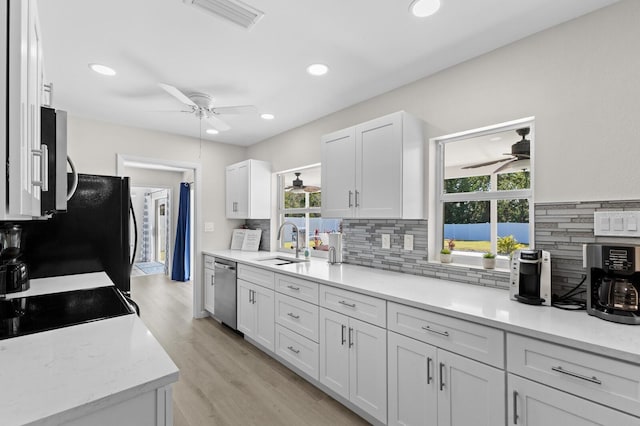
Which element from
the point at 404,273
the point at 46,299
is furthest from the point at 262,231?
the point at 46,299

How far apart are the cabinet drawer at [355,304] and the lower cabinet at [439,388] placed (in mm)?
132

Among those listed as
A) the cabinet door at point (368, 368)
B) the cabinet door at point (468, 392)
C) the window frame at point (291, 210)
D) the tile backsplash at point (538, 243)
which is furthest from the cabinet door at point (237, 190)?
the cabinet door at point (468, 392)

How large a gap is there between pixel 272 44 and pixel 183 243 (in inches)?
220

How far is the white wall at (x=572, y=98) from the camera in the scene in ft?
5.17

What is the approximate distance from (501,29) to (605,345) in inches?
69.9

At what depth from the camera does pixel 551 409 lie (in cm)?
125

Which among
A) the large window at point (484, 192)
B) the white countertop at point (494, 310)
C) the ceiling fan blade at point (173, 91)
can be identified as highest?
the ceiling fan blade at point (173, 91)

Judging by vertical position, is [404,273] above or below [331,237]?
below

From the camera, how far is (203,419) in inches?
83.7

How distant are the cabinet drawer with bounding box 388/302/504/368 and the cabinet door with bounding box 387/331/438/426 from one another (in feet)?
0.20

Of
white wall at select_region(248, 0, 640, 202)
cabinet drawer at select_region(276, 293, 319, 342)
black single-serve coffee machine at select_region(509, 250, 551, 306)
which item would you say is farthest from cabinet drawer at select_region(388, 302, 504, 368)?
white wall at select_region(248, 0, 640, 202)

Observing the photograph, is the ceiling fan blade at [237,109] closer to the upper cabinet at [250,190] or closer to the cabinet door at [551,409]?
the upper cabinet at [250,190]

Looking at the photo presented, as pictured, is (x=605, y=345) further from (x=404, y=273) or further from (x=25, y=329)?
(x=25, y=329)

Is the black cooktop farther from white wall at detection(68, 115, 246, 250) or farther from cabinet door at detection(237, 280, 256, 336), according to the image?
white wall at detection(68, 115, 246, 250)
